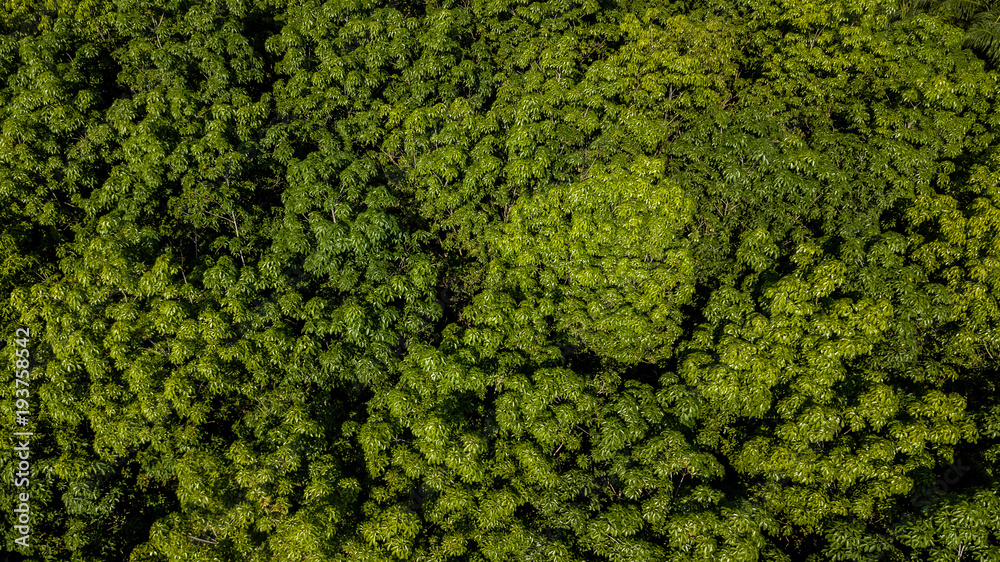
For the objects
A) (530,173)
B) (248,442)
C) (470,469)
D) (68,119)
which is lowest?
(470,469)

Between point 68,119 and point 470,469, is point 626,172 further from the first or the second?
point 68,119

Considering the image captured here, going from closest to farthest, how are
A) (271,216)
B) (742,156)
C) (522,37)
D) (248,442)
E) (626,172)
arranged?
(248,442)
(626,172)
(742,156)
(271,216)
(522,37)

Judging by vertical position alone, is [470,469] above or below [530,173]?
below

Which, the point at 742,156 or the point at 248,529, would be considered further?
the point at 742,156

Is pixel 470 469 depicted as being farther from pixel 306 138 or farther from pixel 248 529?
pixel 306 138

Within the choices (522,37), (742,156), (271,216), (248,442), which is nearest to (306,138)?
(271,216)

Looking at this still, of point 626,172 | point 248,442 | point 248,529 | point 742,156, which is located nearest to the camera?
point 248,529
